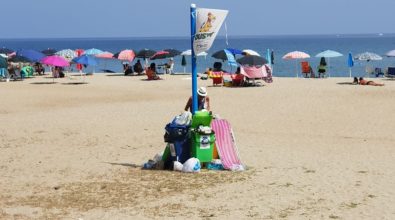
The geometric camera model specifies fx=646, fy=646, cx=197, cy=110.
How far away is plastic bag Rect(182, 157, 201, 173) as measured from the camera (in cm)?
924

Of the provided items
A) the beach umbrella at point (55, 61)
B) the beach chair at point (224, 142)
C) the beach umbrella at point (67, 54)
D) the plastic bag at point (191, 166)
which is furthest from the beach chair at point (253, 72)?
the plastic bag at point (191, 166)

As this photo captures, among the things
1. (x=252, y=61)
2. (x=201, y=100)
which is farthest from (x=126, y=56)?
(x=201, y=100)

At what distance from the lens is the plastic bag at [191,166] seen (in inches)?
364

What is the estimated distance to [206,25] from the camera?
949cm

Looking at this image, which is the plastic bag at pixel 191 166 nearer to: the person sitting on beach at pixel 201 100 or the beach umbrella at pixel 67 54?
the person sitting on beach at pixel 201 100

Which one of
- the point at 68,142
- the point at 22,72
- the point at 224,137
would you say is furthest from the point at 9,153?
the point at 22,72

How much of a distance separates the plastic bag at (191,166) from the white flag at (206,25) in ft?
5.29

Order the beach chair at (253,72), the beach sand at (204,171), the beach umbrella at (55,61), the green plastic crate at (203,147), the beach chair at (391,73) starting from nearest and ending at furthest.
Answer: the beach sand at (204,171)
the green plastic crate at (203,147)
the beach chair at (253,72)
the beach umbrella at (55,61)
the beach chair at (391,73)

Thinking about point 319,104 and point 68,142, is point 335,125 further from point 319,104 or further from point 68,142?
point 68,142

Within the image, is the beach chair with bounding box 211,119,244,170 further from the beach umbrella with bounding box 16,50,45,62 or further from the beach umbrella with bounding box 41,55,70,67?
the beach umbrella with bounding box 16,50,45,62

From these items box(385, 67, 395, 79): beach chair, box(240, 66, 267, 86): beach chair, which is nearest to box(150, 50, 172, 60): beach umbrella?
box(240, 66, 267, 86): beach chair

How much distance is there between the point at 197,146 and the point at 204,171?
377mm

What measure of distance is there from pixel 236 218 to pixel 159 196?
4.37 ft

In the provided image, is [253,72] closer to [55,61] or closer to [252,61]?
[252,61]
